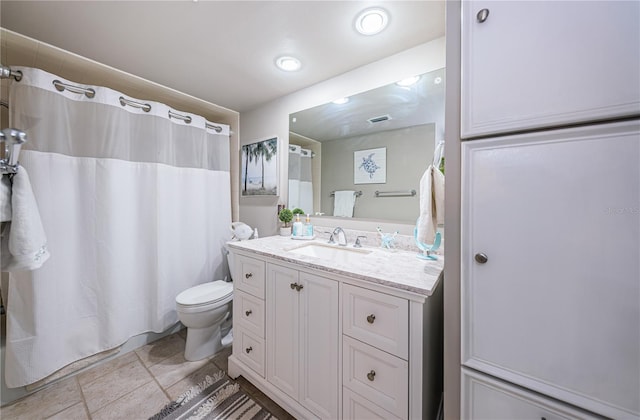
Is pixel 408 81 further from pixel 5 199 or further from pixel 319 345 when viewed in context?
pixel 5 199

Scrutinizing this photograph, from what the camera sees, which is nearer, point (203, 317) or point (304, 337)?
point (304, 337)

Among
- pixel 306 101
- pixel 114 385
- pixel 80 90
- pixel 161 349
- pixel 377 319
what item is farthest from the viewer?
pixel 306 101

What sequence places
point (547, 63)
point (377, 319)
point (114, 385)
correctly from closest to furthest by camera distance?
point (547, 63)
point (377, 319)
point (114, 385)

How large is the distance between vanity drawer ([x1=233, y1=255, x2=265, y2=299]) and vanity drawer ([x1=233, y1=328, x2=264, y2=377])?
0.94 feet

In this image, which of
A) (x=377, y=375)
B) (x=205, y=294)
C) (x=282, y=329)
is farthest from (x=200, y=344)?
(x=377, y=375)

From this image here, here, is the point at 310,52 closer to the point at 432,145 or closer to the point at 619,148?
the point at 432,145

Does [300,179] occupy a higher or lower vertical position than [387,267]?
higher

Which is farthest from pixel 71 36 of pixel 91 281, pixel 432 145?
pixel 432 145

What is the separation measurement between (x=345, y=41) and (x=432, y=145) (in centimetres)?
85

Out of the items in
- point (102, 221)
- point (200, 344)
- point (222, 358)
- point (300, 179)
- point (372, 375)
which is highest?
point (300, 179)

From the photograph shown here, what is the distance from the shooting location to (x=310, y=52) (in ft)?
4.95

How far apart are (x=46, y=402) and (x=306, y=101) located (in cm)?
268

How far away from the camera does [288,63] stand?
5.35ft

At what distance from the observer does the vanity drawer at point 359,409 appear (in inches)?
35.8
